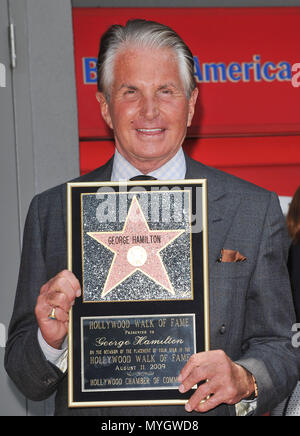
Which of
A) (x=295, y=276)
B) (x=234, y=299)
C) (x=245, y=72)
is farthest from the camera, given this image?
(x=245, y=72)

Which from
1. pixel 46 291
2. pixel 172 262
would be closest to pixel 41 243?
pixel 46 291

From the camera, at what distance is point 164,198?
4.66ft

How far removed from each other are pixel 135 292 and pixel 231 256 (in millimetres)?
275

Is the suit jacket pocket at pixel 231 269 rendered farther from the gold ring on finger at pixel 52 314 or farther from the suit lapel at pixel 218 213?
the gold ring on finger at pixel 52 314

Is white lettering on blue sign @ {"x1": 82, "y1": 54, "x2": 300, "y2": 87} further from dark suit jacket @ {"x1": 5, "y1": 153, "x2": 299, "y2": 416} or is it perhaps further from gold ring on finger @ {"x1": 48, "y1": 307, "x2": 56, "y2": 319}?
gold ring on finger @ {"x1": 48, "y1": 307, "x2": 56, "y2": 319}

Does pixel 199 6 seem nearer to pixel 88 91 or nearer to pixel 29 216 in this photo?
pixel 88 91

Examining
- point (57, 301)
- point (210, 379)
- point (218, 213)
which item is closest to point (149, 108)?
point (218, 213)

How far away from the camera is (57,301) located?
4.59ft

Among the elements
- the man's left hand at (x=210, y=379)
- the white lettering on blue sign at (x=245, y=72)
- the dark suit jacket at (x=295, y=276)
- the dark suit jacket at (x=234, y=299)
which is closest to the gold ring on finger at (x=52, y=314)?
the dark suit jacket at (x=234, y=299)

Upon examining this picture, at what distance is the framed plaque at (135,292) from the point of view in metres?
1.43

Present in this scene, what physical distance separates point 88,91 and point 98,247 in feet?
3.11

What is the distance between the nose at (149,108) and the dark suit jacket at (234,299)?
0.23 metres

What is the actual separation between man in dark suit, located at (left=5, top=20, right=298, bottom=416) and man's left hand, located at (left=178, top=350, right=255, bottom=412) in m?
0.10

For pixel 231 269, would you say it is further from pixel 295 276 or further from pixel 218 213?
pixel 295 276
